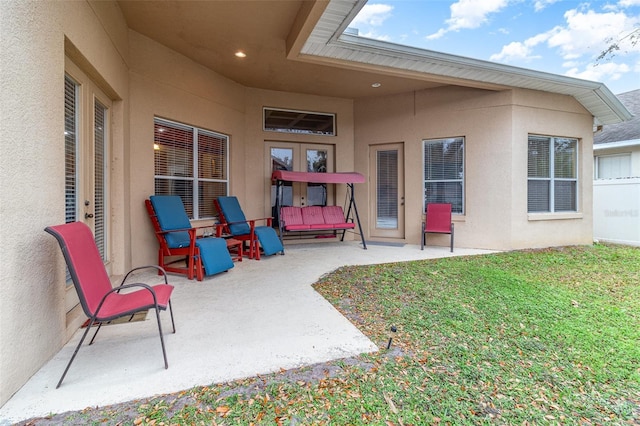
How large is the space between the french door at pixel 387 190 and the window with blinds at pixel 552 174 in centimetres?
279

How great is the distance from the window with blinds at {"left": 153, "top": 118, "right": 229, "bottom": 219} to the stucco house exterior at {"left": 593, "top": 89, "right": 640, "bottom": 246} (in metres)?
9.69

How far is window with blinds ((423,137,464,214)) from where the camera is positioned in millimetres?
6918

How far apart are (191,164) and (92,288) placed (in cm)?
387

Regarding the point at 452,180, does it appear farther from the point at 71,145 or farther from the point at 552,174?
the point at 71,145

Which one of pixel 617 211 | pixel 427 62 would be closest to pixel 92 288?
pixel 427 62

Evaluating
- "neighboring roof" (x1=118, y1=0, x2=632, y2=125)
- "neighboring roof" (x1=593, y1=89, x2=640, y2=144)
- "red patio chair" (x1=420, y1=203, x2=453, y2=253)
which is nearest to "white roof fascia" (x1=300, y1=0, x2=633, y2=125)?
"neighboring roof" (x1=118, y1=0, x2=632, y2=125)

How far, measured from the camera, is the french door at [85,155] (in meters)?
2.86

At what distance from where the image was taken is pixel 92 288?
2.07 m

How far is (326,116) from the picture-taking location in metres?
7.74

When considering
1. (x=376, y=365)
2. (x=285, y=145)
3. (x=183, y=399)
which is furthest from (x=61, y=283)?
(x=285, y=145)

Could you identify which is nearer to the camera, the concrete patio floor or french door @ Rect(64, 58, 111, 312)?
the concrete patio floor

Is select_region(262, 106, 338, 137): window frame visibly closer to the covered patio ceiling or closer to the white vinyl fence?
the covered patio ceiling

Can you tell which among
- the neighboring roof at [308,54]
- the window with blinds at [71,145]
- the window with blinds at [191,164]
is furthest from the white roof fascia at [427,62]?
the window with blinds at [71,145]

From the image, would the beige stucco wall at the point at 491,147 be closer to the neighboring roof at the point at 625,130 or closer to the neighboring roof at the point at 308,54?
the neighboring roof at the point at 308,54
